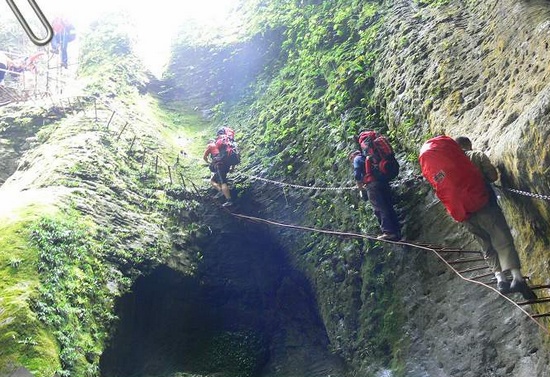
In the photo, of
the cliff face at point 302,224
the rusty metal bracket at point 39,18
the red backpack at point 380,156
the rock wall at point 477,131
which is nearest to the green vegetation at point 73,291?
the cliff face at point 302,224

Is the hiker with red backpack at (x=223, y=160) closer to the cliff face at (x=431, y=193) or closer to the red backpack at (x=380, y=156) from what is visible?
the cliff face at (x=431, y=193)

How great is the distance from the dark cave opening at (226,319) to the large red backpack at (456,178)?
218 inches

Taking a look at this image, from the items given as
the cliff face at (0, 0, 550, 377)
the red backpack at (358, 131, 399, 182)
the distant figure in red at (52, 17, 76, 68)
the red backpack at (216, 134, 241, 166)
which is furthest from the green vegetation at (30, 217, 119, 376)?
the distant figure in red at (52, 17, 76, 68)

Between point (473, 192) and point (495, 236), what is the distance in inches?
23.7

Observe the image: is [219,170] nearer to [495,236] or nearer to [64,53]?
[495,236]

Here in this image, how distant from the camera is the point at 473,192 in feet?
20.1

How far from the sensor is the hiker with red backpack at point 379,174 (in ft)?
29.2

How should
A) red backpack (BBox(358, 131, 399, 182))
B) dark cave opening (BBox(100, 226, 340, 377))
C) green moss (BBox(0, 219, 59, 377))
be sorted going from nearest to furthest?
1. green moss (BBox(0, 219, 59, 377))
2. red backpack (BBox(358, 131, 399, 182))
3. dark cave opening (BBox(100, 226, 340, 377))

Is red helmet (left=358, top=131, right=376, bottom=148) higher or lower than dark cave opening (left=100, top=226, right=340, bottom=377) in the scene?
Answer: higher

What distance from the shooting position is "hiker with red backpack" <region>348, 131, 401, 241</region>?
8.91m

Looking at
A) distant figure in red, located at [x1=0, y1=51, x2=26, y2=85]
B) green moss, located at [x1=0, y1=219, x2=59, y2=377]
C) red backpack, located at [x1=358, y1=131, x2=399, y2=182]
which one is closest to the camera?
green moss, located at [x1=0, y1=219, x2=59, y2=377]

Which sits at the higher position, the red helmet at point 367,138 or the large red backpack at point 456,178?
the red helmet at point 367,138

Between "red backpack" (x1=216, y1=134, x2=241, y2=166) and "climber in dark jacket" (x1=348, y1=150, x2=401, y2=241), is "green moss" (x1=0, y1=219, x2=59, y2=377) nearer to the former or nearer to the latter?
"red backpack" (x1=216, y1=134, x2=241, y2=166)

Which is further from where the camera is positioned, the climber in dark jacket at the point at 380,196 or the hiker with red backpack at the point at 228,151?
the hiker with red backpack at the point at 228,151
